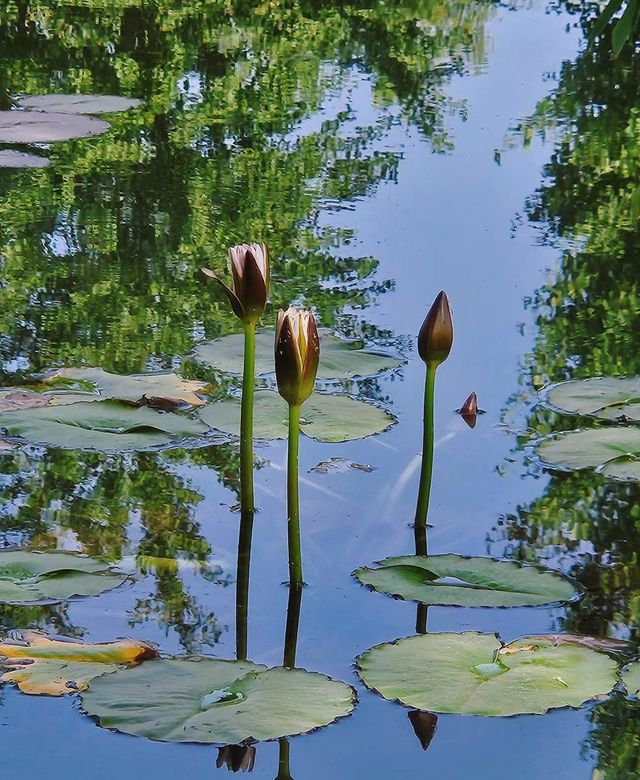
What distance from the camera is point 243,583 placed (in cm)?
202

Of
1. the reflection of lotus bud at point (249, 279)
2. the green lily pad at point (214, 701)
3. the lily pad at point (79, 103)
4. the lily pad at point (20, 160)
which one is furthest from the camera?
the lily pad at point (79, 103)

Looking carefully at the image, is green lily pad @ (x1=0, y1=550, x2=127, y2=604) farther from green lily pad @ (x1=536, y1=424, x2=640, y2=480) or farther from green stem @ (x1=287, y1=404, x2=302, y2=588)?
green lily pad @ (x1=536, y1=424, x2=640, y2=480)

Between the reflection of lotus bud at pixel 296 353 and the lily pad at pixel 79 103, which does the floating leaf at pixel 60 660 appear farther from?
the lily pad at pixel 79 103

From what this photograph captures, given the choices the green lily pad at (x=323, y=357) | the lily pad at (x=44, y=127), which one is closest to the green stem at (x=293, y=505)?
the green lily pad at (x=323, y=357)

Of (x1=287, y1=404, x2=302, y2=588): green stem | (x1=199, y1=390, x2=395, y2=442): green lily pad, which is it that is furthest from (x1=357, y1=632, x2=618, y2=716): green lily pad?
(x1=199, y1=390, x2=395, y2=442): green lily pad

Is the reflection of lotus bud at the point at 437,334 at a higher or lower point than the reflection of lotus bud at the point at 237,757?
higher

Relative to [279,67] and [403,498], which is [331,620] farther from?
[279,67]

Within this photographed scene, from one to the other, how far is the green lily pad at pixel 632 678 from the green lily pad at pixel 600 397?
0.96 m

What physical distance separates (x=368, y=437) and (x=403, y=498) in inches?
10.1

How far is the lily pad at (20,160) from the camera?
178 inches

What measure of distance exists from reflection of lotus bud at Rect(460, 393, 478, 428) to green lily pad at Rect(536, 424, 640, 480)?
18cm

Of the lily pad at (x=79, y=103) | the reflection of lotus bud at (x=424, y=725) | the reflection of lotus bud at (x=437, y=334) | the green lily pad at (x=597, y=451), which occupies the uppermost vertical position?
the lily pad at (x=79, y=103)

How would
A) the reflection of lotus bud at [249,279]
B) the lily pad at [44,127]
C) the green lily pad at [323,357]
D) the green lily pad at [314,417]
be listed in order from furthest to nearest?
1. the lily pad at [44,127]
2. the green lily pad at [323,357]
3. the green lily pad at [314,417]
4. the reflection of lotus bud at [249,279]

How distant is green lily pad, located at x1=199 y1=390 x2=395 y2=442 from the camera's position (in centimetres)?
253
